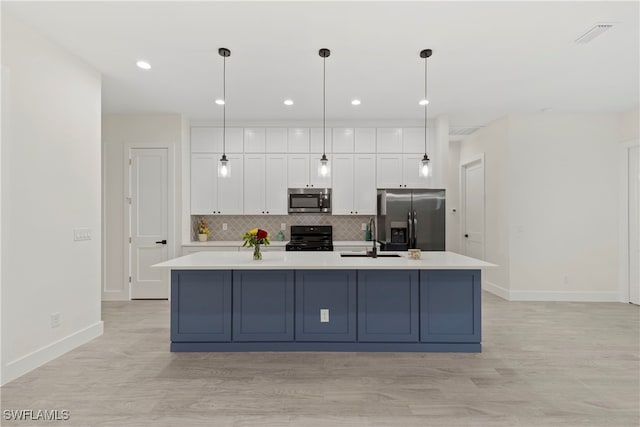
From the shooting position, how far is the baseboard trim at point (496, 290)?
5441 mm

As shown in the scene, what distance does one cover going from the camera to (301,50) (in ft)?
10.9

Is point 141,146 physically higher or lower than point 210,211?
higher

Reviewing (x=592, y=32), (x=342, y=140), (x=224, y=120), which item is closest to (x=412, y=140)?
(x=342, y=140)

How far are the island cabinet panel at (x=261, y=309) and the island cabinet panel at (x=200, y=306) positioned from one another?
10 cm

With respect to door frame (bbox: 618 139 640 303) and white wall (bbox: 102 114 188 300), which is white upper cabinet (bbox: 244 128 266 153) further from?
door frame (bbox: 618 139 640 303)

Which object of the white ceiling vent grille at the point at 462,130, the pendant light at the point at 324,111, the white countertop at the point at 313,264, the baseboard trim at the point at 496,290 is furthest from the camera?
the white ceiling vent grille at the point at 462,130

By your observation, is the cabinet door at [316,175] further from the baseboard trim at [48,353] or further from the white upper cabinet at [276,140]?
the baseboard trim at [48,353]

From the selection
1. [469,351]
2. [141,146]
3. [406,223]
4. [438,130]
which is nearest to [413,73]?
[438,130]

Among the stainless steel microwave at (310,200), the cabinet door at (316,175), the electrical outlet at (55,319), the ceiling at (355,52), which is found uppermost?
the ceiling at (355,52)

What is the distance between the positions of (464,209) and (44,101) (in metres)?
6.65

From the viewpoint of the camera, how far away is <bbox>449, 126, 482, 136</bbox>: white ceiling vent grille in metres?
6.02

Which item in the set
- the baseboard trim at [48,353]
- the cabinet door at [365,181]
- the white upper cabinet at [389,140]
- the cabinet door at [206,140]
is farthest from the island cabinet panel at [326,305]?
the cabinet door at [206,140]

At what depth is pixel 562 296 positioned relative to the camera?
5.36 m

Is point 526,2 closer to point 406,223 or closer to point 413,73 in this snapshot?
point 413,73
